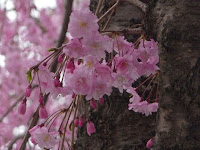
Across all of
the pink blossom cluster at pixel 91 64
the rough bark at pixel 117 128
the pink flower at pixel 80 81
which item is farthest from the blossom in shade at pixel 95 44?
the rough bark at pixel 117 128

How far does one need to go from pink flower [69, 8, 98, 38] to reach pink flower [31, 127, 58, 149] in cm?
45

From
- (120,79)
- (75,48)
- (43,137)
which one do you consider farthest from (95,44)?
(43,137)

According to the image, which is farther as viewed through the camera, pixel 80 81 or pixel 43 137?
pixel 43 137

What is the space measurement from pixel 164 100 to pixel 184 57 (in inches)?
5.7

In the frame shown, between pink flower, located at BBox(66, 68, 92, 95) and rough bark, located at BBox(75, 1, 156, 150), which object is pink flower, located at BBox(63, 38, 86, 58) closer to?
pink flower, located at BBox(66, 68, 92, 95)

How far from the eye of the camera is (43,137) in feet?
4.58

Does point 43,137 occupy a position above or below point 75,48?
below

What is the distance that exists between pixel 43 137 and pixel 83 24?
1.73ft

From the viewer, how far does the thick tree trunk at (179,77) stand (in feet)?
3.30

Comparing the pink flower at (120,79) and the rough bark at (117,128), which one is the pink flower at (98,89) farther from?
the rough bark at (117,128)

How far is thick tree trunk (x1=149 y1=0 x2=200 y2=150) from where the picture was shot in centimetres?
101

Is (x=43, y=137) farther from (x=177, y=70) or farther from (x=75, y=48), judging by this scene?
(x=177, y=70)

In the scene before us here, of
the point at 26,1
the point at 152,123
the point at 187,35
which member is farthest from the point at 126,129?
the point at 26,1

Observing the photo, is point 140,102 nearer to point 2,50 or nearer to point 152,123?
point 152,123
